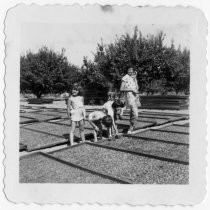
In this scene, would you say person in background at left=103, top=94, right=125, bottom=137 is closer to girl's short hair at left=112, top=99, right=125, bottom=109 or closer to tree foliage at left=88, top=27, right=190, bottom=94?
girl's short hair at left=112, top=99, right=125, bottom=109

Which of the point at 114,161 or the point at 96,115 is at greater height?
the point at 96,115

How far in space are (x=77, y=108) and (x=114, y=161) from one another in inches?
56.0

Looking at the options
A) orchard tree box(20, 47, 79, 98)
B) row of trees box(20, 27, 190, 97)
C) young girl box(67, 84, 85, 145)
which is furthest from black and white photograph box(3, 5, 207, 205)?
orchard tree box(20, 47, 79, 98)

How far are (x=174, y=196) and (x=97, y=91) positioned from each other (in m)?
8.48

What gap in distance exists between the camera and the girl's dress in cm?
639

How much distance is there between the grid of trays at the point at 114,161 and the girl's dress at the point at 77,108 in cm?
64

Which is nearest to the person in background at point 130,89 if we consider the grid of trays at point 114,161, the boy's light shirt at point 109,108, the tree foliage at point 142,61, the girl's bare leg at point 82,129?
the boy's light shirt at point 109,108

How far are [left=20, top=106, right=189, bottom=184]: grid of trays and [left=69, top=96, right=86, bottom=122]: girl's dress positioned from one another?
642mm

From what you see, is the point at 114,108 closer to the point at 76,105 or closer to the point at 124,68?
the point at 76,105

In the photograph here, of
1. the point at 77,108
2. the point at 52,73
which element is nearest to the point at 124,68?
the point at 52,73

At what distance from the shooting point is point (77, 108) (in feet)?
21.1

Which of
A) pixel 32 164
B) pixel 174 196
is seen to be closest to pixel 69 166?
pixel 32 164

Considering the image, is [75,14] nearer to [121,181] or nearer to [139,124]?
[121,181]

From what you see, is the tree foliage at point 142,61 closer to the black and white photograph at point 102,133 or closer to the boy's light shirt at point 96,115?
the black and white photograph at point 102,133
